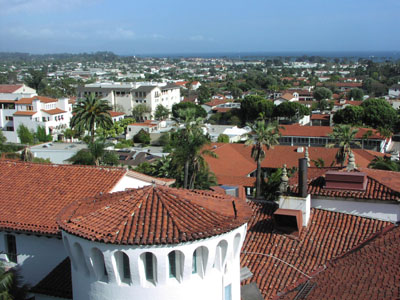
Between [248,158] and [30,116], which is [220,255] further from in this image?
[30,116]

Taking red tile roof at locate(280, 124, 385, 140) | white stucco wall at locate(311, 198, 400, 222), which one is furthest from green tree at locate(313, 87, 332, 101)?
white stucco wall at locate(311, 198, 400, 222)

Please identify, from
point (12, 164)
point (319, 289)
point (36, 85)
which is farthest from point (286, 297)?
point (36, 85)

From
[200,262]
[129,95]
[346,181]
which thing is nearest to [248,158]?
[346,181]

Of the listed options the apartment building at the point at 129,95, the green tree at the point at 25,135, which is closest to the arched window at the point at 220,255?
the green tree at the point at 25,135

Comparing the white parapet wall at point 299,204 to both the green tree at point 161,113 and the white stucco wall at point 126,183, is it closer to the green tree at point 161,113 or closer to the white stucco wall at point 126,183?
the white stucco wall at point 126,183

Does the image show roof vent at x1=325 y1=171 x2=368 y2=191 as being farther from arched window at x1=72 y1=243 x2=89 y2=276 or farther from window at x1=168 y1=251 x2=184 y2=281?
arched window at x1=72 y1=243 x2=89 y2=276
